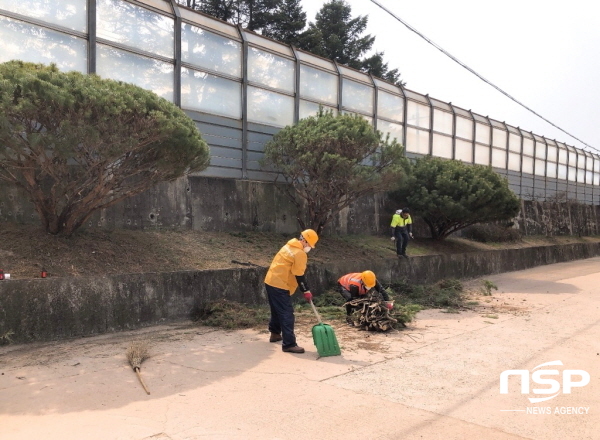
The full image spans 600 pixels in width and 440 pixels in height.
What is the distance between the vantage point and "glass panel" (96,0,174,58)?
10.5m

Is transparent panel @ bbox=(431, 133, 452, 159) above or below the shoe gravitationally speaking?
above

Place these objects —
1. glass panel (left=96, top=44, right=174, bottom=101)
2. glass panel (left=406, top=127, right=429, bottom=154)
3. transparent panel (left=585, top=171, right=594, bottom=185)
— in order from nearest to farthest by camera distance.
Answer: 1. glass panel (left=96, top=44, right=174, bottom=101)
2. glass panel (left=406, top=127, right=429, bottom=154)
3. transparent panel (left=585, top=171, right=594, bottom=185)

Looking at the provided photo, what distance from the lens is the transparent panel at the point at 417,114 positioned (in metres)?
19.2

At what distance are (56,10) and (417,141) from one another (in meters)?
13.3

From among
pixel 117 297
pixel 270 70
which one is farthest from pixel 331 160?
pixel 117 297

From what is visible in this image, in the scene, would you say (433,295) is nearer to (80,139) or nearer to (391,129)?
(80,139)

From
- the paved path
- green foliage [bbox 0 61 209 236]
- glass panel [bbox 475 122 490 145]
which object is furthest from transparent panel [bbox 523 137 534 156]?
green foliage [bbox 0 61 209 236]

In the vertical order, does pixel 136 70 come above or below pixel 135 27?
below

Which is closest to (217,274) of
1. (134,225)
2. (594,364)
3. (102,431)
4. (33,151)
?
(134,225)

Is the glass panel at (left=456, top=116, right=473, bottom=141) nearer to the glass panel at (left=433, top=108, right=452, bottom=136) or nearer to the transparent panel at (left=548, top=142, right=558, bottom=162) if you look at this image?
the glass panel at (left=433, top=108, right=452, bottom=136)

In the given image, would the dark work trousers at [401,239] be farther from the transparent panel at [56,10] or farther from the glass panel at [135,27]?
the transparent panel at [56,10]

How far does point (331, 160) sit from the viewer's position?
1217 centimetres

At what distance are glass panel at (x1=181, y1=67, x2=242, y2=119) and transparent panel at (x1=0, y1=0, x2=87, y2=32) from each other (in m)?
2.40

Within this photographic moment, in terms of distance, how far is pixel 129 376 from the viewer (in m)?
5.52
